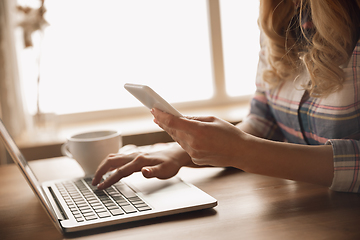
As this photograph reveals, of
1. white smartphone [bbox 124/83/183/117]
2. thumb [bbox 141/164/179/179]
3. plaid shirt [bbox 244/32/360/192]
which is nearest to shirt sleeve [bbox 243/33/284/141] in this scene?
plaid shirt [bbox 244/32/360/192]

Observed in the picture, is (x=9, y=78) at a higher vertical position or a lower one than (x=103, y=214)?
higher

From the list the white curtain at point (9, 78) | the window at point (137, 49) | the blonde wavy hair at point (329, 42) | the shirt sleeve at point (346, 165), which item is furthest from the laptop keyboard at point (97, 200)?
the window at point (137, 49)

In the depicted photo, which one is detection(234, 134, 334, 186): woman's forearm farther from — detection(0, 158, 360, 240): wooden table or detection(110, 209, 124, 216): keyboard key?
detection(110, 209, 124, 216): keyboard key

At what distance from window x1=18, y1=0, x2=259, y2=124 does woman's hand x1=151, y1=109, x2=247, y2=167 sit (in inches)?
60.9

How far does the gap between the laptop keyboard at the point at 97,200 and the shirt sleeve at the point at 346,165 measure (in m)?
0.35

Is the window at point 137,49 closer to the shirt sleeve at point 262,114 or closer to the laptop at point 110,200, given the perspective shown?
the shirt sleeve at point 262,114

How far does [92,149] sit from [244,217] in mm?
426

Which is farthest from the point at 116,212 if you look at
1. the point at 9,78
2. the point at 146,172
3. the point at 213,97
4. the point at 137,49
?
the point at 213,97

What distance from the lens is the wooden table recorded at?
553 millimetres

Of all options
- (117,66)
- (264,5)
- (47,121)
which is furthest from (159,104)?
(117,66)

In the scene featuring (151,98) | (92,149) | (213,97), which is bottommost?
(213,97)

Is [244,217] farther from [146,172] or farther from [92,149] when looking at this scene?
[92,149]

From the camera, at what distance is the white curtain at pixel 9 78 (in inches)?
72.3

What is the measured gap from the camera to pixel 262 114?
1.13 meters
